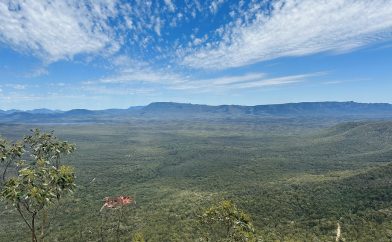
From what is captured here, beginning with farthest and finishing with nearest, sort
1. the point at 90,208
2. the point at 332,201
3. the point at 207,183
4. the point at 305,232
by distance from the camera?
the point at 207,183 → the point at 90,208 → the point at 332,201 → the point at 305,232

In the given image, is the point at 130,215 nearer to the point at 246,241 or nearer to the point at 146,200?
the point at 146,200

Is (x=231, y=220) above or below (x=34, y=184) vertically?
below

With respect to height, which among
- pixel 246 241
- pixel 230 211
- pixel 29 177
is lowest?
pixel 246 241

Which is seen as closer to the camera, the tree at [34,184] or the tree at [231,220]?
the tree at [34,184]

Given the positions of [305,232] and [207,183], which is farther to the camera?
[207,183]

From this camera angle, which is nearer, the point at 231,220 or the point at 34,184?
the point at 34,184

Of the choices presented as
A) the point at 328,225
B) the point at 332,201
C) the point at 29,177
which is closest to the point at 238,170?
the point at 332,201

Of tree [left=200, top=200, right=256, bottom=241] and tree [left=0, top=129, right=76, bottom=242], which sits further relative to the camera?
tree [left=200, top=200, right=256, bottom=241]

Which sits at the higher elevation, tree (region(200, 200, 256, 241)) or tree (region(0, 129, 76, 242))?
tree (region(0, 129, 76, 242))

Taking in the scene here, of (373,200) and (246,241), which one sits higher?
(246,241)

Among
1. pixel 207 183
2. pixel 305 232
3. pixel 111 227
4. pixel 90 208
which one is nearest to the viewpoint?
pixel 305 232

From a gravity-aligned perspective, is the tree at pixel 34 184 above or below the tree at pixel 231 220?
above
